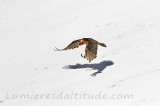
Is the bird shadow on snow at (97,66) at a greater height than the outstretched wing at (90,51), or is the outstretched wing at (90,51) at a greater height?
the outstretched wing at (90,51)

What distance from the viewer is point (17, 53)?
406 inches

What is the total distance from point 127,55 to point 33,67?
7.20 feet

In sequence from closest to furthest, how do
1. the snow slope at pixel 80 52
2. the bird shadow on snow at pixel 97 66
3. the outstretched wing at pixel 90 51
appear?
the snow slope at pixel 80 52, the outstretched wing at pixel 90 51, the bird shadow on snow at pixel 97 66

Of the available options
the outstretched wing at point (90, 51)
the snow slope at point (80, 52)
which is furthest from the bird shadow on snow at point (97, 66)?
the outstretched wing at point (90, 51)

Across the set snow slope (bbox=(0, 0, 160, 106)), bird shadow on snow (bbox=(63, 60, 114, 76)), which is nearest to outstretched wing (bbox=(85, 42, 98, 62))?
snow slope (bbox=(0, 0, 160, 106))

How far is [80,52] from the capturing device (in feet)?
30.0

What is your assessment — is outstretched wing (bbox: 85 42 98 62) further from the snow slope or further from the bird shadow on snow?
the bird shadow on snow

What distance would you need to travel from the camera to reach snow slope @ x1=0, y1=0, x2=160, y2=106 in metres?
7.05

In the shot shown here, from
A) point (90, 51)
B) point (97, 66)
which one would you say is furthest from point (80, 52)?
point (90, 51)

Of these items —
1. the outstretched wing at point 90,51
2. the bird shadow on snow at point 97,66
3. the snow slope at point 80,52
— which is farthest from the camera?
the bird shadow on snow at point 97,66

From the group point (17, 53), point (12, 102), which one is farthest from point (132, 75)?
point (17, 53)

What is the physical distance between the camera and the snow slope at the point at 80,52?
705 centimetres

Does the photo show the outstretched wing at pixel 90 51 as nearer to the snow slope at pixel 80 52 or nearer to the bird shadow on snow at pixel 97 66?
the snow slope at pixel 80 52

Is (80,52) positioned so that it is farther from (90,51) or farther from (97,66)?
(90,51)
